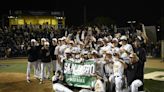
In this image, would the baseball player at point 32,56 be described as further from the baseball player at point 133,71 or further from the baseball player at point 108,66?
the baseball player at point 133,71

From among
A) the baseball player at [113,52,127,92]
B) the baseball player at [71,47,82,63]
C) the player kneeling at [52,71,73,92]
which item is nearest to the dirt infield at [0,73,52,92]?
the player kneeling at [52,71,73,92]

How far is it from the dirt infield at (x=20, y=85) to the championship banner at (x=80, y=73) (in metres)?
1.56

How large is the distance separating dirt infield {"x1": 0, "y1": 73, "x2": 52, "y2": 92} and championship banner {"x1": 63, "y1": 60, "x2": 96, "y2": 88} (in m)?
1.56

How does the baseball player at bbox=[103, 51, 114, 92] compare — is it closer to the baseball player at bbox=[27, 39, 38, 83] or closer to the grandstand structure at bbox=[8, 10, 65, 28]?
the baseball player at bbox=[27, 39, 38, 83]

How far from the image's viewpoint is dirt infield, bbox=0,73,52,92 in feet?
46.0

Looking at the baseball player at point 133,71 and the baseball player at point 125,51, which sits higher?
the baseball player at point 125,51

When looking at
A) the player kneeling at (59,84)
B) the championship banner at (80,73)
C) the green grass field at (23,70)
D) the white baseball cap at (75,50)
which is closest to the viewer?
the championship banner at (80,73)

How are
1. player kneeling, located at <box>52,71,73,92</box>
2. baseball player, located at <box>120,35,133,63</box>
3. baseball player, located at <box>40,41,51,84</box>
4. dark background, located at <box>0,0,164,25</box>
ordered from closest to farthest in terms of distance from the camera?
1. baseball player, located at <box>120,35,133,63</box>
2. player kneeling, located at <box>52,71,73,92</box>
3. baseball player, located at <box>40,41,51,84</box>
4. dark background, located at <box>0,0,164,25</box>

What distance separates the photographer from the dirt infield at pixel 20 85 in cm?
1403

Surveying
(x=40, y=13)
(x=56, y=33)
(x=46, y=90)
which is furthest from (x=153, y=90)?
(x=40, y=13)

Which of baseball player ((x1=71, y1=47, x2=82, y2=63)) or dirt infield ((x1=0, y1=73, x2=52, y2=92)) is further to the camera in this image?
dirt infield ((x1=0, y1=73, x2=52, y2=92))

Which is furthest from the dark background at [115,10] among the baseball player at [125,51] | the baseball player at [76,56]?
the baseball player at [125,51]

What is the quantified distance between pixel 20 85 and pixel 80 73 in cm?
391

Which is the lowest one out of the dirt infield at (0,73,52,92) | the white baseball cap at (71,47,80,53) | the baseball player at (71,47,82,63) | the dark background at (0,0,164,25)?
the dirt infield at (0,73,52,92)
